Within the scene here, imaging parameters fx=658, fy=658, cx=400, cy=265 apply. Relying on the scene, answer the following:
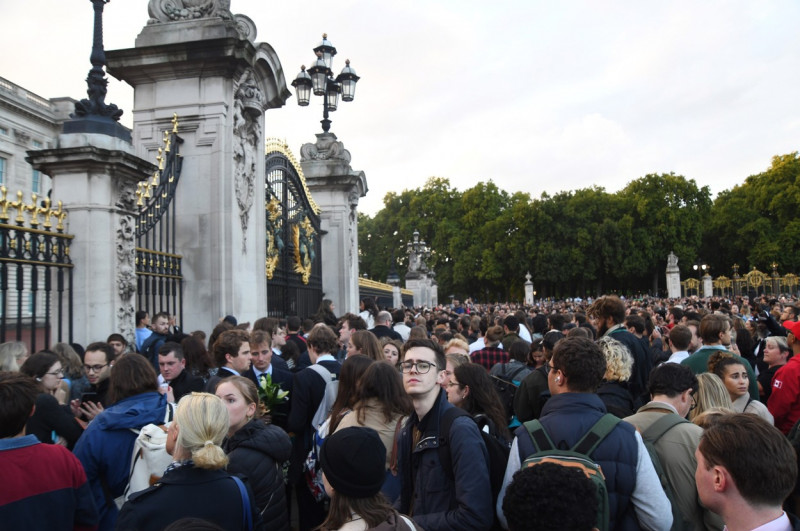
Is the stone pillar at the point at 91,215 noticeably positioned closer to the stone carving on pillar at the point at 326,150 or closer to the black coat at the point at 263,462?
the black coat at the point at 263,462

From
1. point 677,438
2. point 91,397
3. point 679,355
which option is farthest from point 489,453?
point 679,355

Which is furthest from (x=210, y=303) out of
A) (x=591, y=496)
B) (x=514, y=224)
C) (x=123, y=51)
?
(x=514, y=224)

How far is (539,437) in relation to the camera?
3.00 metres

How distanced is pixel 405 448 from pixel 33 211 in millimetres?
5286

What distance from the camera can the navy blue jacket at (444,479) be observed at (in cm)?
302

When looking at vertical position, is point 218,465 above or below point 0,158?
below

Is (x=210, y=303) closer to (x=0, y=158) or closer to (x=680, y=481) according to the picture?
(x=680, y=481)

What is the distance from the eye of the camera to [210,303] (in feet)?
33.8

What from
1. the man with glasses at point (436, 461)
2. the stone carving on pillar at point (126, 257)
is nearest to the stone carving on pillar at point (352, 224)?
the stone carving on pillar at point (126, 257)

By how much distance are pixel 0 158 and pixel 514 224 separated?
143 feet

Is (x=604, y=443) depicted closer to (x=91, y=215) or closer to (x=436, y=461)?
(x=436, y=461)

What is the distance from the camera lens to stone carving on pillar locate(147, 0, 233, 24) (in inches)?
408

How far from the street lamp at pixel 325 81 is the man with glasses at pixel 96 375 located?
10.7 meters

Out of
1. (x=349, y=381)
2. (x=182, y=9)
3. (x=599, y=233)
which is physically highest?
(x=599, y=233)
